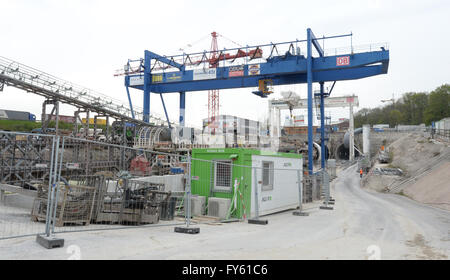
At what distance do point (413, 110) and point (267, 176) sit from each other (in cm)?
7212

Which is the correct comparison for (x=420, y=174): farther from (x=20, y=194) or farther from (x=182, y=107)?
(x=20, y=194)

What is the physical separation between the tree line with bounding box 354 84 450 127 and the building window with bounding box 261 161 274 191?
2279 inches

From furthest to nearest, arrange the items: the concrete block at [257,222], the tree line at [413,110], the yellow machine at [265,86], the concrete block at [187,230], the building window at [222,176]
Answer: the tree line at [413,110] < the yellow machine at [265,86] < the building window at [222,176] < the concrete block at [257,222] < the concrete block at [187,230]

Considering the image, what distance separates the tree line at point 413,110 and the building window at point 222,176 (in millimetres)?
60100

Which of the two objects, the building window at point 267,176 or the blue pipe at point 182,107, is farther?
the blue pipe at point 182,107

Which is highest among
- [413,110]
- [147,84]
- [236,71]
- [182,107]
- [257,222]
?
[413,110]

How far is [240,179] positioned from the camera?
405 inches

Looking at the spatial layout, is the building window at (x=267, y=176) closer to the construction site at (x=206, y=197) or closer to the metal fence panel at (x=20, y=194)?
the construction site at (x=206, y=197)

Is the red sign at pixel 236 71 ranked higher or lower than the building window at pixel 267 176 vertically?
higher

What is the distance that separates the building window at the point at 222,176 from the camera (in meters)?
10.6

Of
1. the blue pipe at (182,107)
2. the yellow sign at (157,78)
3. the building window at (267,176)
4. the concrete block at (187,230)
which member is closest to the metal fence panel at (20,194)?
the concrete block at (187,230)

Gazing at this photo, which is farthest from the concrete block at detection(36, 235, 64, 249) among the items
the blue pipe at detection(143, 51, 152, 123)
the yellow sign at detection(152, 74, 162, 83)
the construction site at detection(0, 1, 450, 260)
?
the yellow sign at detection(152, 74, 162, 83)

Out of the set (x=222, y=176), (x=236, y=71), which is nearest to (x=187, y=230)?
(x=222, y=176)
